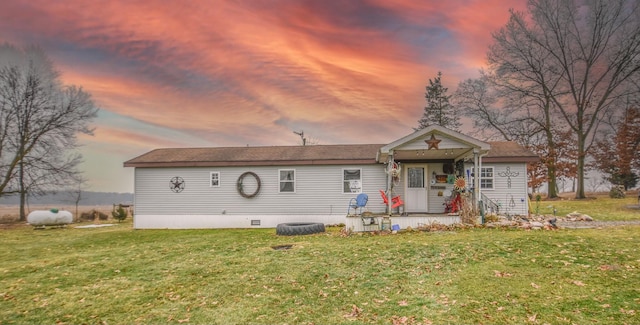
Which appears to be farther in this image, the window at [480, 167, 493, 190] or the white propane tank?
the white propane tank

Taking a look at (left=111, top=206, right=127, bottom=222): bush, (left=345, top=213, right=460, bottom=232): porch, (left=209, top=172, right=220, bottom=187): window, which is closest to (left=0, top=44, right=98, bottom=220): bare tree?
(left=111, top=206, right=127, bottom=222): bush

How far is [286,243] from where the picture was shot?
39.2ft

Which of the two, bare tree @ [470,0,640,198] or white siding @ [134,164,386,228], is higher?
bare tree @ [470,0,640,198]

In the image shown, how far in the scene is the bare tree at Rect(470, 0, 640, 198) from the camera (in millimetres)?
26656

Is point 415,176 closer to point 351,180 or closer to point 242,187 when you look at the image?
point 351,180

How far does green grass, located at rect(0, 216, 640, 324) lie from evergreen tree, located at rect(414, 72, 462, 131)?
28.9 m

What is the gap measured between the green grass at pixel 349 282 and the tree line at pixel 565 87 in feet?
67.5

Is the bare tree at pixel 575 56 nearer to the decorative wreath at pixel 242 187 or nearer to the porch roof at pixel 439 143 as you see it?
the porch roof at pixel 439 143

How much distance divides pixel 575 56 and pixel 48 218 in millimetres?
37062

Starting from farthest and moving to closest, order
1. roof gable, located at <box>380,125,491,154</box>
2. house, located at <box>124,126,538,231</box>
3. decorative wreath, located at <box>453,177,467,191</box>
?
house, located at <box>124,126,538,231</box> → decorative wreath, located at <box>453,177,467,191</box> → roof gable, located at <box>380,125,491,154</box>

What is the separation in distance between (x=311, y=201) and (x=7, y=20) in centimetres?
1553

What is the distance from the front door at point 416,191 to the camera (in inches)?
653

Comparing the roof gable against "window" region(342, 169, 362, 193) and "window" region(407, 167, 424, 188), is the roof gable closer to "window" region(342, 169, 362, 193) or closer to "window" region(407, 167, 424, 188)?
"window" region(407, 167, 424, 188)

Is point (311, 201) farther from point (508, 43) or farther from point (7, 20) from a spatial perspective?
point (508, 43)
